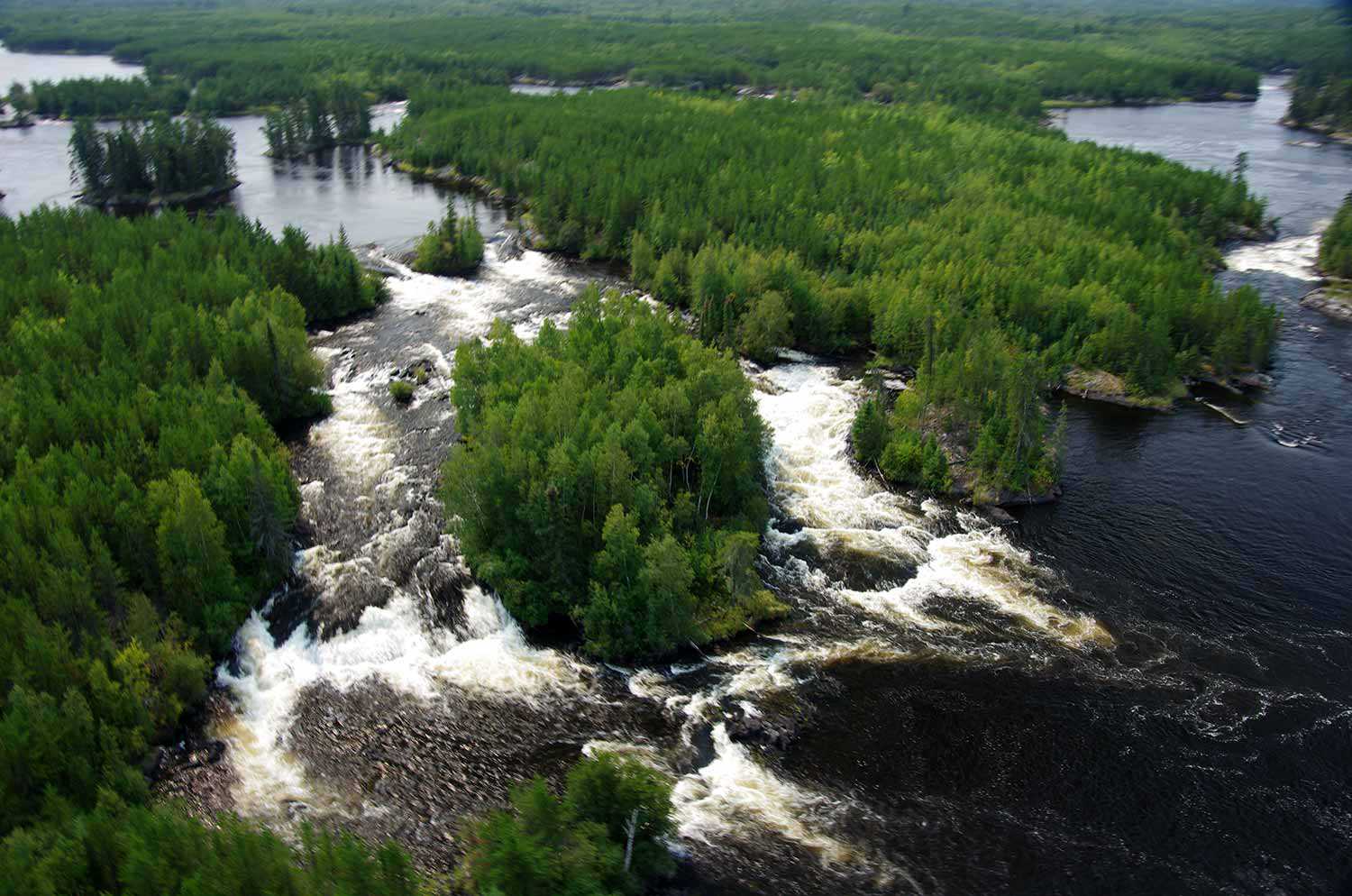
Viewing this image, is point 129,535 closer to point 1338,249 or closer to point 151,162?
point 151,162

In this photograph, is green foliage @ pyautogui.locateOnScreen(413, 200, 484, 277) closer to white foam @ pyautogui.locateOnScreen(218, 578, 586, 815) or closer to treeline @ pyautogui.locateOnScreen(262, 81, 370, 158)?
white foam @ pyautogui.locateOnScreen(218, 578, 586, 815)

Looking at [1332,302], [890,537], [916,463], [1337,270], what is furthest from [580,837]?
[1337,270]

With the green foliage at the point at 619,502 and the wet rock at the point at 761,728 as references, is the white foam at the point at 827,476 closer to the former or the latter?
the green foliage at the point at 619,502

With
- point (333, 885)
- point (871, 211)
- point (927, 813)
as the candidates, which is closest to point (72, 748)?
point (333, 885)

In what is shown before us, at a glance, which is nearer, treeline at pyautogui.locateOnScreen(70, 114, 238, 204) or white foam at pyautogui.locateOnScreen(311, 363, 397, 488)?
white foam at pyautogui.locateOnScreen(311, 363, 397, 488)

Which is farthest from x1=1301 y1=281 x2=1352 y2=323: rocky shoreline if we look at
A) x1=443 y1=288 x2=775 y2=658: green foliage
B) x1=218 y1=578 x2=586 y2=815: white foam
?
x1=218 y1=578 x2=586 y2=815: white foam

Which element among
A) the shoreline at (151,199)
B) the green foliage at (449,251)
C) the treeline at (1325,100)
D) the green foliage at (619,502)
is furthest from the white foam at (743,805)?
the treeline at (1325,100)
